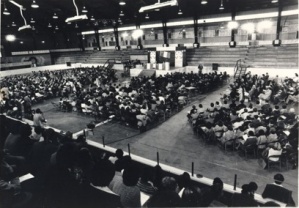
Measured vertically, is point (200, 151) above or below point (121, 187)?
below

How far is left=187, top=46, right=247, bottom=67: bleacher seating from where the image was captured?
80.8 ft

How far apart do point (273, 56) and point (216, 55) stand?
236 inches

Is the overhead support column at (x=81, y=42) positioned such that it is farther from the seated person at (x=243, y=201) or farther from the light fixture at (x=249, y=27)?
the seated person at (x=243, y=201)

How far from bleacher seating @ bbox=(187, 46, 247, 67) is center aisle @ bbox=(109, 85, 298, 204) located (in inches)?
643

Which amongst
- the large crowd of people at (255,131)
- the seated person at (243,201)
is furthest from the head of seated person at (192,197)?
the large crowd of people at (255,131)

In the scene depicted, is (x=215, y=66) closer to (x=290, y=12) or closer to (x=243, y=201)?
(x=290, y=12)

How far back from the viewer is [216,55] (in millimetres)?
26266

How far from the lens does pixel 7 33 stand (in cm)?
3569

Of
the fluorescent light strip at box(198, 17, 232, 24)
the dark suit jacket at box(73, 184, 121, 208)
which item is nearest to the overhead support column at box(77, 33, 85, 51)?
the fluorescent light strip at box(198, 17, 232, 24)

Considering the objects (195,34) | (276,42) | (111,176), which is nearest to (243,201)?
(111,176)

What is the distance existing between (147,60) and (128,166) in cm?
2538

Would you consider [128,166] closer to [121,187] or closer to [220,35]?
[121,187]

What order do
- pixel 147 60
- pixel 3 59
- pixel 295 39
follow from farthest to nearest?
pixel 3 59
pixel 147 60
pixel 295 39

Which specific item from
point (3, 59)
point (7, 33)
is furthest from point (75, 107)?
point (7, 33)
